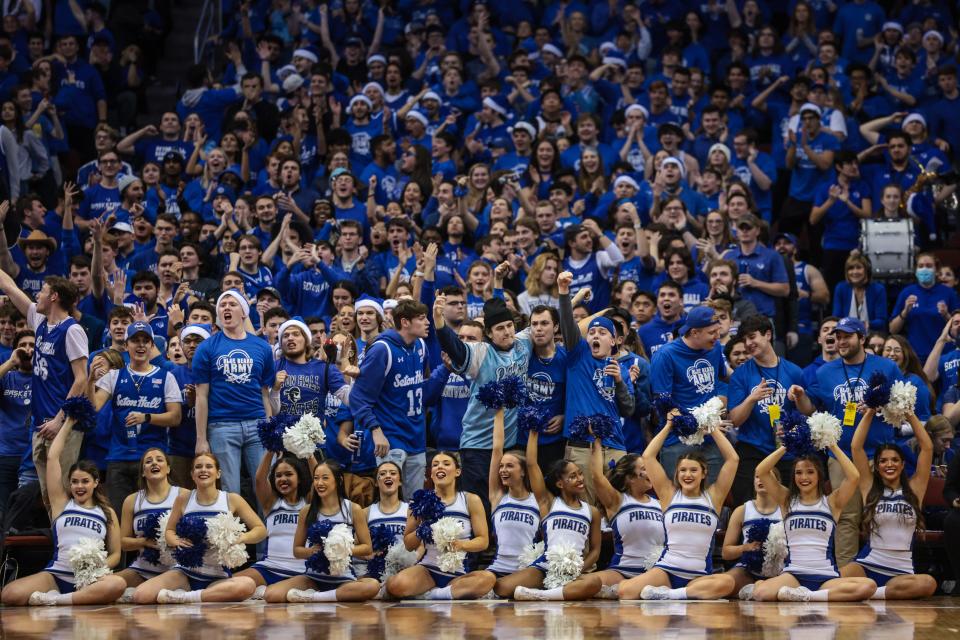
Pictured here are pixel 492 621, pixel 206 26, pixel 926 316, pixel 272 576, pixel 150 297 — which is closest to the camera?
pixel 492 621

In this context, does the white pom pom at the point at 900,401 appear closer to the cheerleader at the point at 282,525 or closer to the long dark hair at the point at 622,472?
the long dark hair at the point at 622,472

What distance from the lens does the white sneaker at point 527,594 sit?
1075 centimetres

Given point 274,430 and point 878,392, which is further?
point 274,430

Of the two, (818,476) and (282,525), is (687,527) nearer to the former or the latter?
(818,476)

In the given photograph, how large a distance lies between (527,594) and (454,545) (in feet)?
2.24

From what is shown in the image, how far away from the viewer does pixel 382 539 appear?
1115 cm

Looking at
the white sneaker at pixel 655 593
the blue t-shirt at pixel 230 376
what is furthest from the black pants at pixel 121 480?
the white sneaker at pixel 655 593

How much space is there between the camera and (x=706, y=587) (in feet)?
35.1

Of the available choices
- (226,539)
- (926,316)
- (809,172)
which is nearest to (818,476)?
(926,316)

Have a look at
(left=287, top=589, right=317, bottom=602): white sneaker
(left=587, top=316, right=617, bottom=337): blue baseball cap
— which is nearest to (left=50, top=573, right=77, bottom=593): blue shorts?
(left=287, top=589, right=317, bottom=602): white sneaker

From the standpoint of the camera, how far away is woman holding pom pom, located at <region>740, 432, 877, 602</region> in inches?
417

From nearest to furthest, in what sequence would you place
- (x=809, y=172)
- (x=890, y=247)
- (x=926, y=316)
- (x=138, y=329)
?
(x=138, y=329), (x=926, y=316), (x=890, y=247), (x=809, y=172)

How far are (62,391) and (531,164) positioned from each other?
675cm

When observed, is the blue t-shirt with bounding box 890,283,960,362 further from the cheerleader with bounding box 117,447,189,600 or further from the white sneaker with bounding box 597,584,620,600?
the cheerleader with bounding box 117,447,189,600
